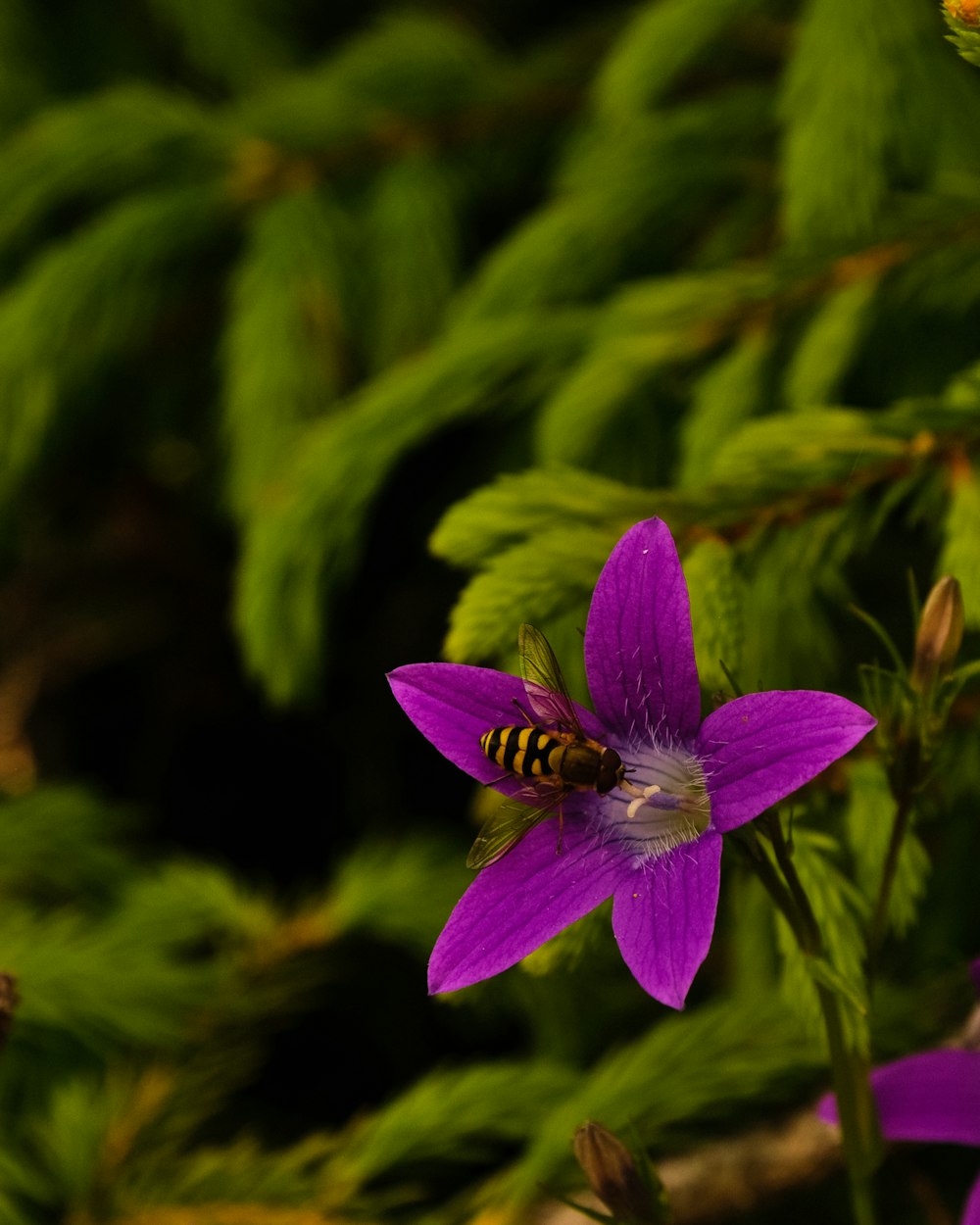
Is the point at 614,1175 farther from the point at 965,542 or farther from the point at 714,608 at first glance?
the point at 965,542

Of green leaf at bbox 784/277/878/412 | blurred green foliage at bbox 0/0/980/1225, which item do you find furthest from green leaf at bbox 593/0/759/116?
green leaf at bbox 784/277/878/412

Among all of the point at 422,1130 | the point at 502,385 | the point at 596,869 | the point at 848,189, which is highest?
the point at 848,189

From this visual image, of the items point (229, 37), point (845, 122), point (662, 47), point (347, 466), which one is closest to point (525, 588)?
point (347, 466)

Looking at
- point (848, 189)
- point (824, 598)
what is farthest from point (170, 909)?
point (848, 189)

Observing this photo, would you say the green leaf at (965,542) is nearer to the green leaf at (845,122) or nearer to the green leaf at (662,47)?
the green leaf at (845,122)

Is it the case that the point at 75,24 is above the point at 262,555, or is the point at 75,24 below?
A: above

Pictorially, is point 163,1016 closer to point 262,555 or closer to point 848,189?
point 262,555

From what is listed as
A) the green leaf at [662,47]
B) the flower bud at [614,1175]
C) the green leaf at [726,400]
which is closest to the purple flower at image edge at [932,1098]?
the flower bud at [614,1175]
